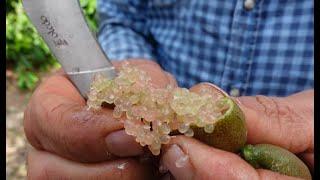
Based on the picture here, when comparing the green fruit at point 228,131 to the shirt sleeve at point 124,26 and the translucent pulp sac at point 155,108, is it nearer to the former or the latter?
the translucent pulp sac at point 155,108

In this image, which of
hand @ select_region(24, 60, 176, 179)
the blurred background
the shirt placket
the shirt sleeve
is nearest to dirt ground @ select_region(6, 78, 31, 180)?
the blurred background

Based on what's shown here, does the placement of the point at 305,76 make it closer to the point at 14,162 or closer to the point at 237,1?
the point at 237,1

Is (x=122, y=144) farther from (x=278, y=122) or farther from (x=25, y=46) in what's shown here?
(x=25, y=46)

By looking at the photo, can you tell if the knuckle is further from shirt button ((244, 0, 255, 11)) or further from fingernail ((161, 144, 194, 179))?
shirt button ((244, 0, 255, 11))

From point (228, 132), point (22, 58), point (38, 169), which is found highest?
point (228, 132)

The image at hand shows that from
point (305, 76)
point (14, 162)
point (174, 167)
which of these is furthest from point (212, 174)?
point (14, 162)

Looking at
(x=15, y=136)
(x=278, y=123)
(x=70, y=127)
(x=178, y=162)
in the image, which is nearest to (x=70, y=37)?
(x=70, y=127)
